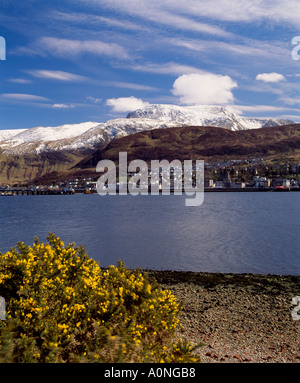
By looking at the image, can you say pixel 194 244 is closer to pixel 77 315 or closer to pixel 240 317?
pixel 240 317

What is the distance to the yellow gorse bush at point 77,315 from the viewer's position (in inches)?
224

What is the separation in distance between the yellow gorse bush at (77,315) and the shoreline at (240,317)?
Answer: 2.03m

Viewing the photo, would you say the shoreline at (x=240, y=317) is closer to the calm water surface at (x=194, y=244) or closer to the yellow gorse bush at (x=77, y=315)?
the yellow gorse bush at (x=77, y=315)

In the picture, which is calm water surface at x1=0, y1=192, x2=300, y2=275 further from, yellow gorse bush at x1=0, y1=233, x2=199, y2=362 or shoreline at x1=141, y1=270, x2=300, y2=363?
yellow gorse bush at x1=0, y1=233, x2=199, y2=362

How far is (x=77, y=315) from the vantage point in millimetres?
6848

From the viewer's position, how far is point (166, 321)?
8.03 m

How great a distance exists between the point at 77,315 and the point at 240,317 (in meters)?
10.0

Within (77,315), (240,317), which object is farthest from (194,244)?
(77,315)

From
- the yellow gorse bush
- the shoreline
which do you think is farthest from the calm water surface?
the yellow gorse bush

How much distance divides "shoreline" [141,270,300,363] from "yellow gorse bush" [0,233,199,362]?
2025 millimetres

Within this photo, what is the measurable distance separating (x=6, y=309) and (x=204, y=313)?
34.3 feet

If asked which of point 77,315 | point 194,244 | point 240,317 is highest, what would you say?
point 77,315

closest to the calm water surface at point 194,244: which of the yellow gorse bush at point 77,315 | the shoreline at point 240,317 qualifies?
the shoreline at point 240,317
